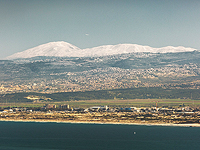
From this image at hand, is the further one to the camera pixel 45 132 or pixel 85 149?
pixel 45 132

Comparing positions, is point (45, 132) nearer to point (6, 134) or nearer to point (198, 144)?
point (6, 134)

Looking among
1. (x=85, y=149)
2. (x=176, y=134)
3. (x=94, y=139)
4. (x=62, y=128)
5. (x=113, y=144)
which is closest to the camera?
(x=85, y=149)

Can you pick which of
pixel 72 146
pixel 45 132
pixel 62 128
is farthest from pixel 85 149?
pixel 62 128

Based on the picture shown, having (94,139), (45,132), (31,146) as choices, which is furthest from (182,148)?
(45,132)

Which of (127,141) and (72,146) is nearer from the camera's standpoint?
(72,146)

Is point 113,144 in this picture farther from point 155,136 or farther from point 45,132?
point 45,132

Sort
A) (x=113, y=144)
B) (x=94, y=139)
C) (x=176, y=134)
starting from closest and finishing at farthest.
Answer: (x=113, y=144), (x=94, y=139), (x=176, y=134)
